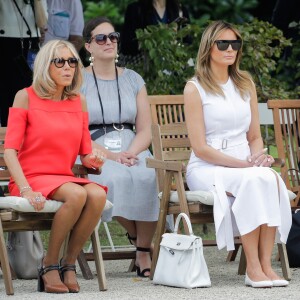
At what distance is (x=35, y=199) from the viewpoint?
7117mm

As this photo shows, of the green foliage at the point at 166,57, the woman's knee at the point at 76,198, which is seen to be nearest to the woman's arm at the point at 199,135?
the woman's knee at the point at 76,198

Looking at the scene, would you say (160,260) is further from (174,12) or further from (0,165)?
(174,12)

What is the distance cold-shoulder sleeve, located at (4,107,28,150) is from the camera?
7359 millimetres

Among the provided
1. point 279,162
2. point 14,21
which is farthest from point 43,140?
point 14,21

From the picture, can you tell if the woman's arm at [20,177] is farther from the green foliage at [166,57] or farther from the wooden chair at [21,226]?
the green foliage at [166,57]

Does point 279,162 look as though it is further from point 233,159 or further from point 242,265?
point 242,265

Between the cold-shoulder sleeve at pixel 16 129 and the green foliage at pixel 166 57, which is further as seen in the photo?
the green foliage at pixel 166 57

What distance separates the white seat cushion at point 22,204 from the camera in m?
7.12

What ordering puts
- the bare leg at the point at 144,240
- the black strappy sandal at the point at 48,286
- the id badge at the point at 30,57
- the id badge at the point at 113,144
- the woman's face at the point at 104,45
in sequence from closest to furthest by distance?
the black strappy sandal at the point at 48,286 → the bare leg at the point at 144,240 → the id badge at the point at 113,144 → the woman's face at the point at 104,45 → the id badge at the point at 30,57

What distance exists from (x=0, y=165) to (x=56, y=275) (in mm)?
894

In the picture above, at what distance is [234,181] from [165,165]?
463mm

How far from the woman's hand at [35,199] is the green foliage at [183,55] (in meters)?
3.89

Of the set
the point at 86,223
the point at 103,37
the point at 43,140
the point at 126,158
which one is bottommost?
the point at 86,223

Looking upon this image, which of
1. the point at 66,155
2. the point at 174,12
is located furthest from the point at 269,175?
the point at 174,12
